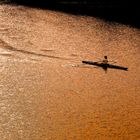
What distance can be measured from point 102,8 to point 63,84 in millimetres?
27079

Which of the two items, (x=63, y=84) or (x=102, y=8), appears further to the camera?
(x=102, y=8)

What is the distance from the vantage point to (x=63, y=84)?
1861 centimetres

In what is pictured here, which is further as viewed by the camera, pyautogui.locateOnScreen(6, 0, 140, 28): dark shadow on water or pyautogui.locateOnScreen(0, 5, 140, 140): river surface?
pyautogui.locateOnScreen(6, 0, 140, 28): dark shadow on water

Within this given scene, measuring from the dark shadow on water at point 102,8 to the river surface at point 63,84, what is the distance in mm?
7628

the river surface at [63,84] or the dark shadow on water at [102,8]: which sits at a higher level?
the dark shadow on water at [102,8]

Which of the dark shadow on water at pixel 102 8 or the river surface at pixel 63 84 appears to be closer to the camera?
the river surface at pixel 63 84

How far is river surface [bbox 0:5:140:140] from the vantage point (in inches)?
556

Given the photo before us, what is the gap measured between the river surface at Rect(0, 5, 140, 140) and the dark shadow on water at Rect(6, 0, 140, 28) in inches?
300

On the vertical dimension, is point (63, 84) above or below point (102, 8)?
below

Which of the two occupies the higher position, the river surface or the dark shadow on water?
the dark shadow on water

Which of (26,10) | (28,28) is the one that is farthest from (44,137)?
(26,10)

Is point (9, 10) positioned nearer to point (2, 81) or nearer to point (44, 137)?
point (2, 81)

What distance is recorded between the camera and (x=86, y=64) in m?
21.9

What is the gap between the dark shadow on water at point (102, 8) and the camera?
3956 cm
